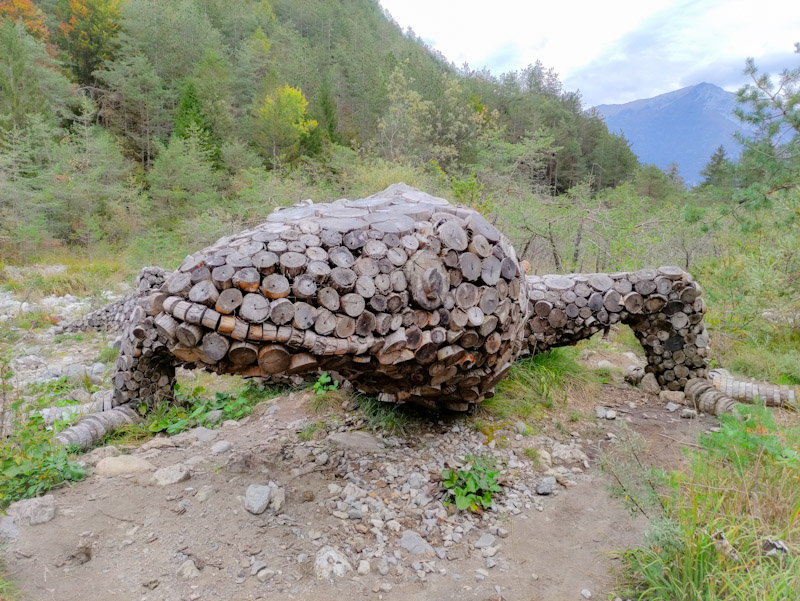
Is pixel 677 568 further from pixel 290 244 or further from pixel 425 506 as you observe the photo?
pixel 290 244

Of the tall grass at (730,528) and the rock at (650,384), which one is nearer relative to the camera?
the tall grass at (730,528)

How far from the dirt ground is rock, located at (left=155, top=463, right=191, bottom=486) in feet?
0.13

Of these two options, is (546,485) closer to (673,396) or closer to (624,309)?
(624,309)

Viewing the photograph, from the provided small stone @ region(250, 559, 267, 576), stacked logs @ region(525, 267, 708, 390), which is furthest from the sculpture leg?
stacked logs @ region(525, 267, 708, 390)

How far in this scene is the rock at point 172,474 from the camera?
2.79m

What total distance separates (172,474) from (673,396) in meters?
4.06

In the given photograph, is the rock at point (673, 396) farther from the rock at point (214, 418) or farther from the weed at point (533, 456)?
the rock at point (214, 418)

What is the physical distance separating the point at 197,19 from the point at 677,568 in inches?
1213

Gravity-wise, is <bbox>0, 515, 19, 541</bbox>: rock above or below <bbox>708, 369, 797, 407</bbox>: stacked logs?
above

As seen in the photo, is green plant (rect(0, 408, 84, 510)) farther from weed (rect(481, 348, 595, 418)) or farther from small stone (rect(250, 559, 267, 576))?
weed (rect(481, 348, 595, 418))

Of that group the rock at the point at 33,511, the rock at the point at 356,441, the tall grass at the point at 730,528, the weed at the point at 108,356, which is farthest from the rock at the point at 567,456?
the weed at the point at 108,356

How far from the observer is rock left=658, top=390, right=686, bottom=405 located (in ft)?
13.8

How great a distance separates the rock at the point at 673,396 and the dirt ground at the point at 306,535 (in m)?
1.14

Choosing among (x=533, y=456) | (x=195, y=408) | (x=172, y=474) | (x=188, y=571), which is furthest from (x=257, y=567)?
(x=195, y=408)
